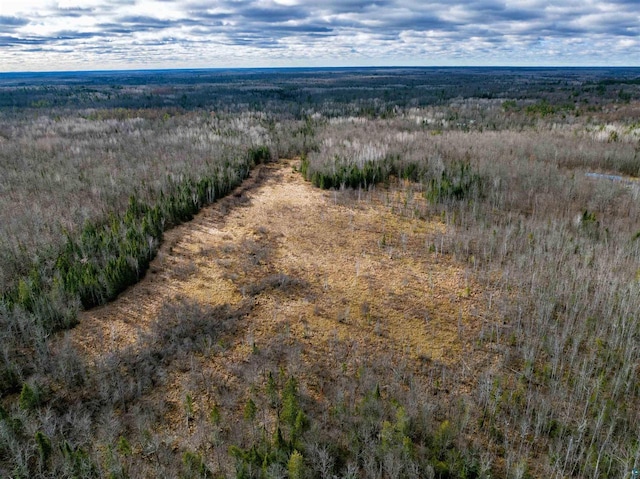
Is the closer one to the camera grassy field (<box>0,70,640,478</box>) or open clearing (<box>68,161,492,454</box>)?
grassy field (<box>0,70,640,478</box>)

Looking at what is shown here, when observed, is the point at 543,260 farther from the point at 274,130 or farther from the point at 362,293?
the point at 274,130

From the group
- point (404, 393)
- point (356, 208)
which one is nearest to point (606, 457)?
point (404, 393)

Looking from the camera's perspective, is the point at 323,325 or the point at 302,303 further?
the point at 302,303

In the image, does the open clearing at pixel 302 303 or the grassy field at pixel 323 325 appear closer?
the grassy field at pixel 323 325
